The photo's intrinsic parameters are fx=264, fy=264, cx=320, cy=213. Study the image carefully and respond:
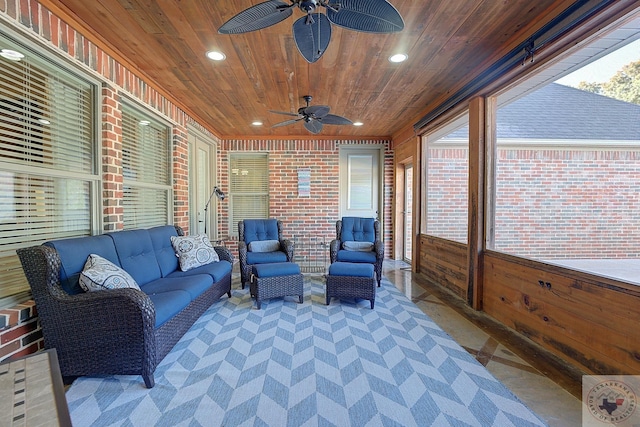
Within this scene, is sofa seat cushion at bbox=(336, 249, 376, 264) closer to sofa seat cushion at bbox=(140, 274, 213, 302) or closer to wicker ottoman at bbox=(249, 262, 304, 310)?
wicker ottoman at bbox=(249, 262, 304, 310)

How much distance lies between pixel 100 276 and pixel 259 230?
7.95 ft

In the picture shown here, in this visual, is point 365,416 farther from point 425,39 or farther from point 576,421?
point 425,39

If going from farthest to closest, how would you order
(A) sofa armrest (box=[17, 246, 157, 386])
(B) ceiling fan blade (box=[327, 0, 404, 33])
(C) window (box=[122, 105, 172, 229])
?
(C) window (box=[122, 105, 172, 229])
(A) sofa armrest (box=[17, 246, 157, 386])
(B) ceiling fan blade (box=[327, 0, 404, 33])

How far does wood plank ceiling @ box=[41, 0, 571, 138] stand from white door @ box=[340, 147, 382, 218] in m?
1.63

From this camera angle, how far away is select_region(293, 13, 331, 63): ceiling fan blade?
1.51 meters

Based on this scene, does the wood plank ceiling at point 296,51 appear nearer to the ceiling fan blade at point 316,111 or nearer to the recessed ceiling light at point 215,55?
the recessed ceiling light at point 215,55

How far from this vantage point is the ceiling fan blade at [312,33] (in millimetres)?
1507

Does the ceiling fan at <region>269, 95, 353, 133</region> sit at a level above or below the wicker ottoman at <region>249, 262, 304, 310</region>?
above

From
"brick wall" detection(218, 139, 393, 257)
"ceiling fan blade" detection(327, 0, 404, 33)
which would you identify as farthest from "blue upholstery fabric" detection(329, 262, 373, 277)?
"brick wall" detection(218, 139, 393, 257)

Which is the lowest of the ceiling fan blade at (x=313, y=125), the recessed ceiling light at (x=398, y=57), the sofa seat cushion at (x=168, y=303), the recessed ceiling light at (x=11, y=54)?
the sofa seat cushion at (x=168, y=303)

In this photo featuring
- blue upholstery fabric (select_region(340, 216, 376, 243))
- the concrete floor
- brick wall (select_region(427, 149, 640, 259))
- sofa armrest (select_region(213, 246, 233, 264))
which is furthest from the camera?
blue upholstery fabric (select_region(340, 216, 376, 243))

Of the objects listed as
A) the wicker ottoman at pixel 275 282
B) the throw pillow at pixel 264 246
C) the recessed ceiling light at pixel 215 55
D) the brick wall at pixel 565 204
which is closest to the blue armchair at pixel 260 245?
the throw pillow at pixel 264 246

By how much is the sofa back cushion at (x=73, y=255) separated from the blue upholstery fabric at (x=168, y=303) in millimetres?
457

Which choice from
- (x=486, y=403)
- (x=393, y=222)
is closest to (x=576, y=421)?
(x=486, y=403)
